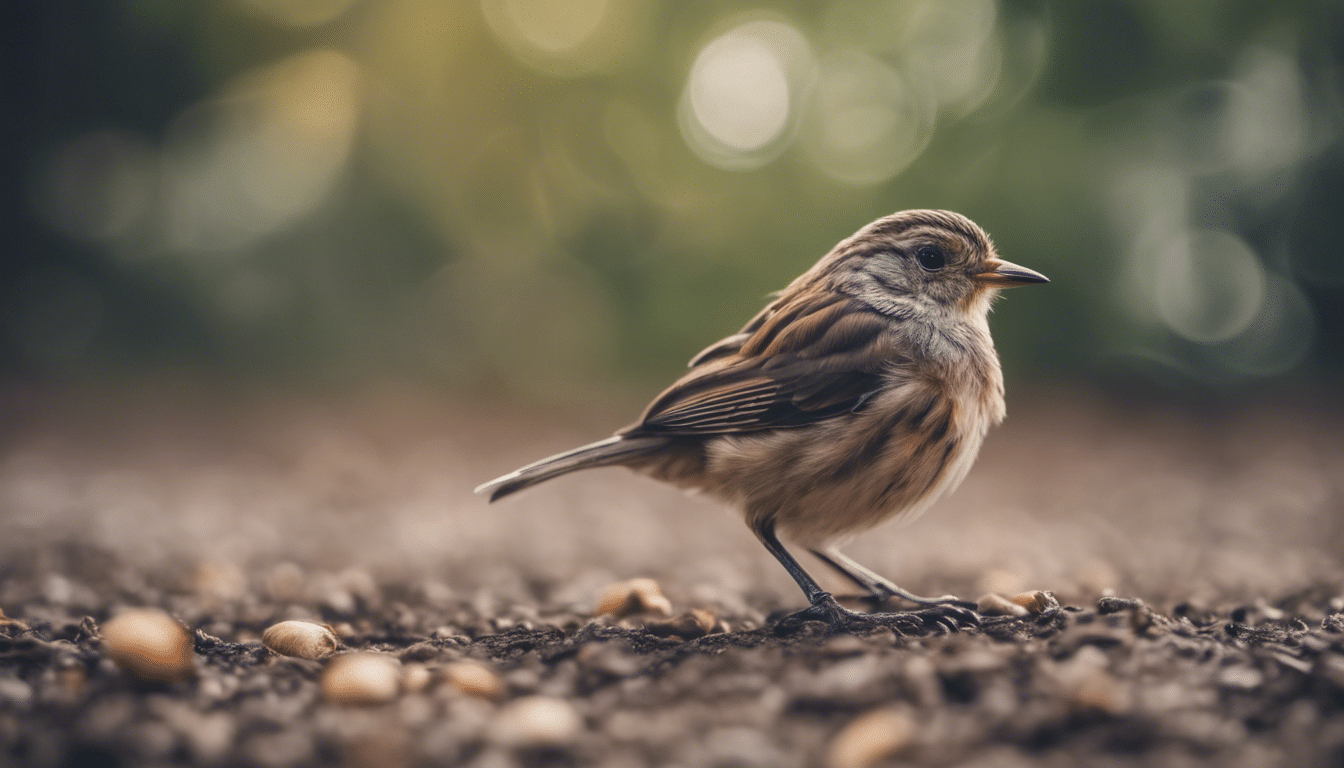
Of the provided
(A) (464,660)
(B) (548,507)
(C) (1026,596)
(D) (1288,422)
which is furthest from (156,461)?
(D) (1288,422)

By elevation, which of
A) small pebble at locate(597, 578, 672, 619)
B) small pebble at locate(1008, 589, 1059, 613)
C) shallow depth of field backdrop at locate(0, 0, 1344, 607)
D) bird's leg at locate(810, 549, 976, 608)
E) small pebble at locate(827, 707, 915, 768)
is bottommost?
small pebble at locate(827, 707, 915, 768)

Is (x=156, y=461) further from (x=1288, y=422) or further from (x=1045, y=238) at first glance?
(x=1288, y=422)

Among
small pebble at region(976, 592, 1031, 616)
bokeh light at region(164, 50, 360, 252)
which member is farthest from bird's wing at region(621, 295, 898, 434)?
bokeh light at region(164, 50, 360, 252)

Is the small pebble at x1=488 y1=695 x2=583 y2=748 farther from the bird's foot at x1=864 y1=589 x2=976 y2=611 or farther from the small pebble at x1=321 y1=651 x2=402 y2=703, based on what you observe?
the bird's foot at x1=864 y1=589 x2=976 y2=611

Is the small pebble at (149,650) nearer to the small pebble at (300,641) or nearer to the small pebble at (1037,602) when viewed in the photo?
the small pebble at (300,641)

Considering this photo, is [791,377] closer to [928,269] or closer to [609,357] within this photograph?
[928,269]

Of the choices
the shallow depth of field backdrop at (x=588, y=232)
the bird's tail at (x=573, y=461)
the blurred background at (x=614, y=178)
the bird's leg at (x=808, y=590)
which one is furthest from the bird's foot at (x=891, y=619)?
the blurred background at (x=614, y=178)

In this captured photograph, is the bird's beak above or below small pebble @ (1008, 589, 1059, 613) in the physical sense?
above
